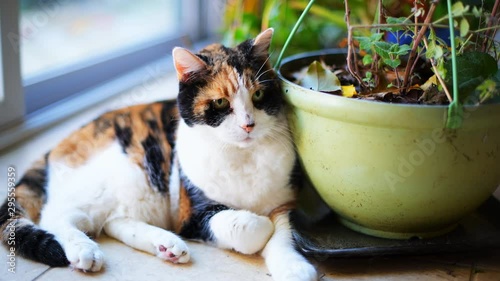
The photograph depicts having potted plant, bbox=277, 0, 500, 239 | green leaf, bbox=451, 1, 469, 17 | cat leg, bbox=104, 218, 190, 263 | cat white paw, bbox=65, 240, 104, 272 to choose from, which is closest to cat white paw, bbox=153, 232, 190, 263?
cat leg, bbox=104, 218, 190, 263

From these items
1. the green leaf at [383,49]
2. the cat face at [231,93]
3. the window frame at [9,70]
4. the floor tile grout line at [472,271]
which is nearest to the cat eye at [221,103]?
the cat face at [231,93]

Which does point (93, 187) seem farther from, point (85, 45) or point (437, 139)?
point (85, 45)

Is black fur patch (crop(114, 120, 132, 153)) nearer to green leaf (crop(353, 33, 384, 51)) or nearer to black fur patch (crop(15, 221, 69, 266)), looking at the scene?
black fur patch (crop(15, 221, 69, 266))

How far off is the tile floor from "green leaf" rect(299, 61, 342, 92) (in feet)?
1.31

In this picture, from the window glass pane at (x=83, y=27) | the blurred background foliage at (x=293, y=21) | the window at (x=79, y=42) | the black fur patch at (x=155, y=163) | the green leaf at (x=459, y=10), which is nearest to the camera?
the green leaf at (x=459, y=10)

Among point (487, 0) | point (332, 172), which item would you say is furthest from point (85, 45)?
point (487, 0)

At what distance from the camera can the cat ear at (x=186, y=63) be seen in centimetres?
123

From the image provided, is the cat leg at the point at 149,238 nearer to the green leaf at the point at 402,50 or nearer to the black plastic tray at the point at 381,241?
the black plastic tray at the point at 381,241

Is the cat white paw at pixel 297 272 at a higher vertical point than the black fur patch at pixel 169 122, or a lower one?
lower

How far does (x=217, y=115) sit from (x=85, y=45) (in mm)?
1236

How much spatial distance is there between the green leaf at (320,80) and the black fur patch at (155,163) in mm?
441

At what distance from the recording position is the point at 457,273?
1.23 m

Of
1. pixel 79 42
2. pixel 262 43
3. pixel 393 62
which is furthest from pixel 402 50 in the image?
pixel 79 42

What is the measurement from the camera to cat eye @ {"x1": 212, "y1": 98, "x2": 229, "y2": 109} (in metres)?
1.25
